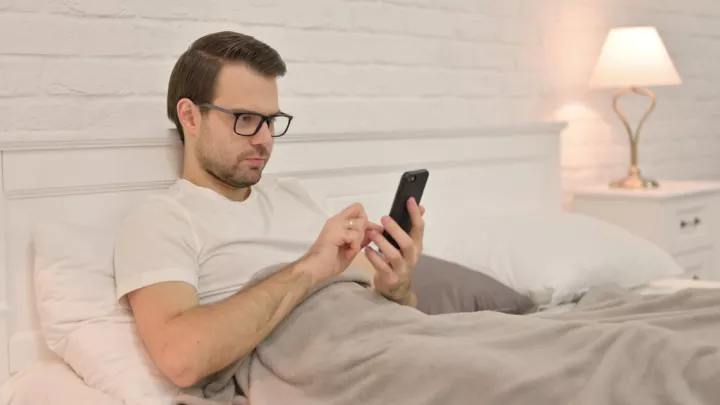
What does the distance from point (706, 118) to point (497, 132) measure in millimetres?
1602

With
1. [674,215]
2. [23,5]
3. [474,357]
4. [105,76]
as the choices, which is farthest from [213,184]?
[674,215]

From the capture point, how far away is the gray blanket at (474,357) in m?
1.00

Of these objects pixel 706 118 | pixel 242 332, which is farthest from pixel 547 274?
pixel 706 118

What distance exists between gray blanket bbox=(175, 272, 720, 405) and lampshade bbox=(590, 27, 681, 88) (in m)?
1.51

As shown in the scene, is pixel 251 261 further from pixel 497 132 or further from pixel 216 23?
pixel 497 132

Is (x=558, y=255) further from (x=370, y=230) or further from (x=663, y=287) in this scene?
(x=370, y=230)

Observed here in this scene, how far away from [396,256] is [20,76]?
0.86m

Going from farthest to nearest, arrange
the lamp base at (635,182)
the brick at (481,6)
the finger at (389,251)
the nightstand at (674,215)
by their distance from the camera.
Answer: the lamp base at (635,182)
the nightstand at (674,215)
the brick at (481,6)
the finger at (389,251)

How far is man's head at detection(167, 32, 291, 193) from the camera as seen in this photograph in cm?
150

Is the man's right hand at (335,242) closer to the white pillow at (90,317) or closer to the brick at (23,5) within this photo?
the white pillow at (90,317)

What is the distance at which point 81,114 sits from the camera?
1752 millimetres

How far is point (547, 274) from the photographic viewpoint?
6.22ft

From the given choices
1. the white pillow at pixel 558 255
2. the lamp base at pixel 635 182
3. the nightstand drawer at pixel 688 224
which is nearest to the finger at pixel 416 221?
the white pillow at pixel 558 255

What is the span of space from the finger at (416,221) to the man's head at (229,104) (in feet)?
1.00
